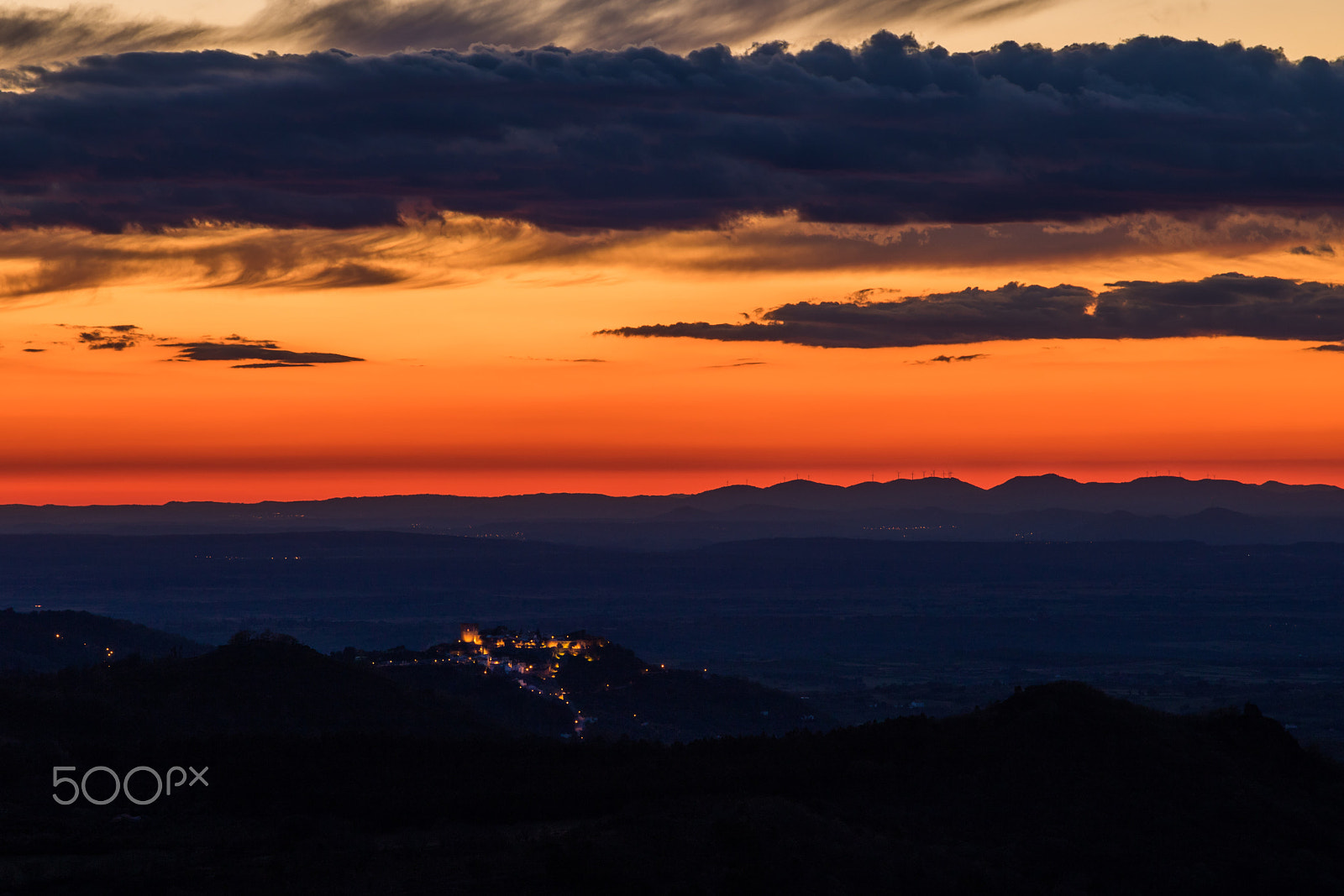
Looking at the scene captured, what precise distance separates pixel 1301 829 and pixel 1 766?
44193 millimetres

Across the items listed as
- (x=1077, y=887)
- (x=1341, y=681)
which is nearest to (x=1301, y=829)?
(x=1077, y=887)

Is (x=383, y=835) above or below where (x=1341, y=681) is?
above

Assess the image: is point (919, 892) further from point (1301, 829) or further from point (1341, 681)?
point (1341, 681)

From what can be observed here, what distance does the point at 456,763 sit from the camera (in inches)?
2153
